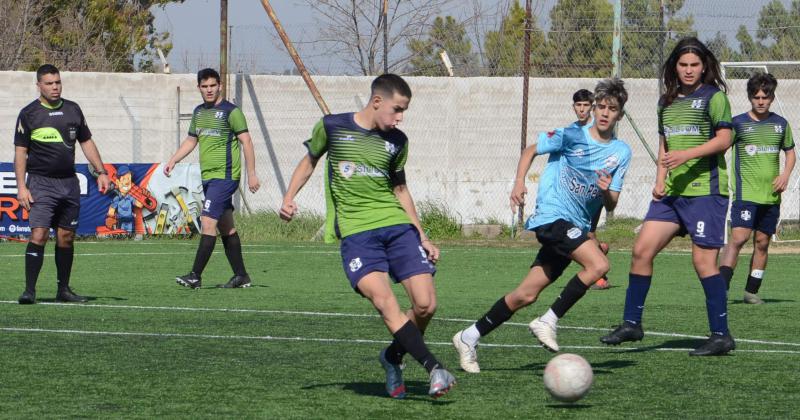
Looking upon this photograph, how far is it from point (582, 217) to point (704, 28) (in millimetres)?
15228

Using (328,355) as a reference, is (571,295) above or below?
above

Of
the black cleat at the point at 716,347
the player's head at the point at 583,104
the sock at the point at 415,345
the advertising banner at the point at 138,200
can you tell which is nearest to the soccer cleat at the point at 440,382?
the sock at the point at 415,345

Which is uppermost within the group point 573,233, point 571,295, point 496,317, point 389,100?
point 389,100

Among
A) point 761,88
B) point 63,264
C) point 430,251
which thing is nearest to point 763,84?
point 761,88

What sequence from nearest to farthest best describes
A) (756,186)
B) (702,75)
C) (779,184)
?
(702,75) → (779,184) → (756,186)

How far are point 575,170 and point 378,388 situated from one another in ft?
6.66

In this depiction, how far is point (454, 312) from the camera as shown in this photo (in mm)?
11109

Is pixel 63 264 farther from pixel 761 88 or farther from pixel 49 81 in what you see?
pixel 761 88

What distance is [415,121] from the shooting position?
23734 mm

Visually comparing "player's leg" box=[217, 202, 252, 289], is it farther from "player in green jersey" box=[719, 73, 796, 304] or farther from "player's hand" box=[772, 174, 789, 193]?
"player's hand" box=[772, 174, 789, 193]

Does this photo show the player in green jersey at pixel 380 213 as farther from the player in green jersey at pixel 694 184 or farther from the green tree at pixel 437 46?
the green tree at pixel 437 46

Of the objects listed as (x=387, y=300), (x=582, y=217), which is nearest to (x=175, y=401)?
(x=387, y=300)

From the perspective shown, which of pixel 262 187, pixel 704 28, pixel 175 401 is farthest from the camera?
pixel 262 187

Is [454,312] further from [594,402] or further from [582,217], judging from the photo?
[594,402]
